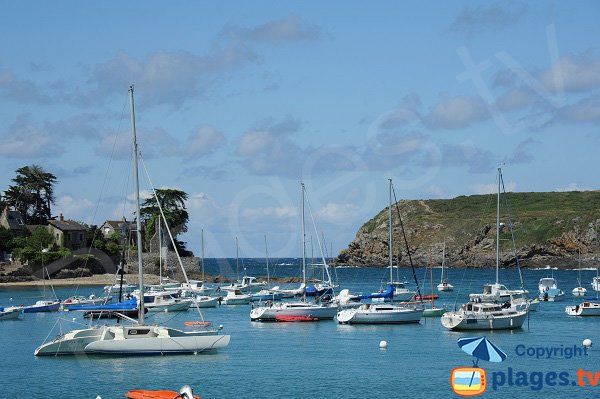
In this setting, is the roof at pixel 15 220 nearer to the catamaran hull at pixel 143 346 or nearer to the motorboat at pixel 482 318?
the motorboat at pixel 482 318

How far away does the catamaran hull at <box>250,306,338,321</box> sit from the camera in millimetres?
77312

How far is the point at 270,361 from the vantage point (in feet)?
172

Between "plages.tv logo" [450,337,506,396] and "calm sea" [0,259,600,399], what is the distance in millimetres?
4663

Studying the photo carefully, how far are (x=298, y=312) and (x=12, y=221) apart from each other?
278ft

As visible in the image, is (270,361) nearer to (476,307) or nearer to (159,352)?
(159,352)

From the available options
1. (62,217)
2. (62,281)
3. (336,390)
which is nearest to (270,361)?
(336,390)

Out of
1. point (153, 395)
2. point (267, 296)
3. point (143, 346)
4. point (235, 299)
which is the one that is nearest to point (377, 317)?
point (143, 346)

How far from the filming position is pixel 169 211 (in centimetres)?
15412

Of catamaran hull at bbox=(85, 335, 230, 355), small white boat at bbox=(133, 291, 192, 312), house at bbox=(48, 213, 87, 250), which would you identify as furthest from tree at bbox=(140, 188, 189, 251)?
catamaran hull at bbox=(85, 335, 230, 355)

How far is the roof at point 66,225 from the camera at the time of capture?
148750 mm

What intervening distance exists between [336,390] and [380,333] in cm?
2500

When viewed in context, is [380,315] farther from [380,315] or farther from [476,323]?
[476,323]

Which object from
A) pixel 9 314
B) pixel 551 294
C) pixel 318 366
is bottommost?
pixel 318 366

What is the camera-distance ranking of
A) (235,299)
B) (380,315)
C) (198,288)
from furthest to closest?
(198,288) < (235,299) < (380,315)
